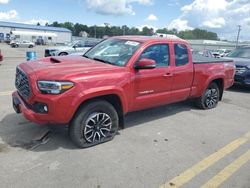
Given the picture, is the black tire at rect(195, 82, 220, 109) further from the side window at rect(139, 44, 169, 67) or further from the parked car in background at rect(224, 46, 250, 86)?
the parked car in background at rect(224, 46, 250, 86)

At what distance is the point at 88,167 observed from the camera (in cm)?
382

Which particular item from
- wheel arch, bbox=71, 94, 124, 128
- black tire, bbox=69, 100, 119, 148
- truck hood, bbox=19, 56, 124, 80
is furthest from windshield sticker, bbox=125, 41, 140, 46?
black tire, bbox=69, 100, 119, 148

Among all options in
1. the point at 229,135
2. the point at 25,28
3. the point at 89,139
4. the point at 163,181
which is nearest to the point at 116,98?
Answer: the point at 89,139

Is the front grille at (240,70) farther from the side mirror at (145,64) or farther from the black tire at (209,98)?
the side mirror at (145,64)

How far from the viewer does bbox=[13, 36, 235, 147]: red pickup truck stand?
3992 millimetres

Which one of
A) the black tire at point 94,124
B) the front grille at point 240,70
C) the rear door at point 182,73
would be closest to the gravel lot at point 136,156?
the black tire at point 94,124

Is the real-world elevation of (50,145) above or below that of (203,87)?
below

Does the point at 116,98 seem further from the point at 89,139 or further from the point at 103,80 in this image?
the point at 89,139

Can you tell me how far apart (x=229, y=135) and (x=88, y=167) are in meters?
3.06

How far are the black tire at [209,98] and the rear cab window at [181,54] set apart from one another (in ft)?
4.62

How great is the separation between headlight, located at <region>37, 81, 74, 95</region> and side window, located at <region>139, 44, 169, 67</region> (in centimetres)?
169

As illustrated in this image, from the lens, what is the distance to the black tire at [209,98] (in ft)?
23.2

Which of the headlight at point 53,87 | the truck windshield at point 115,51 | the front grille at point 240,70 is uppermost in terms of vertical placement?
the truck windshield at point 115,51

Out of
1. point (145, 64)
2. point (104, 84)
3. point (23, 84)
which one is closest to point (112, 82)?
point (104, 84)
